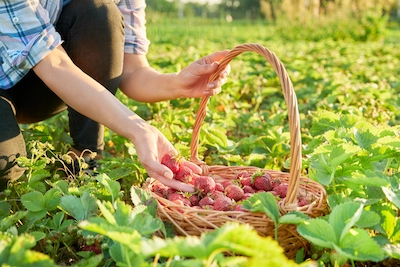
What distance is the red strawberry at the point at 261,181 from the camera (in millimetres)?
1693

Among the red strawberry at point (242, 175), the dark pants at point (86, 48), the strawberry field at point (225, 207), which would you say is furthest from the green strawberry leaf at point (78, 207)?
the dark pants at point (86, 48)

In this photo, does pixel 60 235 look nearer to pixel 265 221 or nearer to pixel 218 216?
pixel 218 216

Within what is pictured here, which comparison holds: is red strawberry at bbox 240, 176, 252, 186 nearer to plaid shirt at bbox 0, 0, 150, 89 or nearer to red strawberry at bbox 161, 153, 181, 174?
red strawberry at bbox 161, 153, 181, 174

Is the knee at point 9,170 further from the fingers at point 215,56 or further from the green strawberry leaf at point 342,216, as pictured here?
the green strawberry leaf at point 342,216

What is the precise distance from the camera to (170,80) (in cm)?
204

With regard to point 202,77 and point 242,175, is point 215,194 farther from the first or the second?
point 202,77

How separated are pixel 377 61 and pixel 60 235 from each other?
5219mm

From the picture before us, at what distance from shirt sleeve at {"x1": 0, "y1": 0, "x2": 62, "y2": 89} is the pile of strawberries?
54 centimetres

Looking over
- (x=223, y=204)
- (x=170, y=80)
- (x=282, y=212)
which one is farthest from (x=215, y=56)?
(x=282, y=212)

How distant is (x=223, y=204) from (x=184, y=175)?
23 cm

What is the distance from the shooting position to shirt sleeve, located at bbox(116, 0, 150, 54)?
7.59ft

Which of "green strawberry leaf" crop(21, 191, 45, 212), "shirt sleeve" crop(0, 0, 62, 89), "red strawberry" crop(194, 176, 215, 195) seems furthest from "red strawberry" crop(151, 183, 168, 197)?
"shirt sleeve" crop(0, 0, 62, 89)

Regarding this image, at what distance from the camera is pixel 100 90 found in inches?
65.3

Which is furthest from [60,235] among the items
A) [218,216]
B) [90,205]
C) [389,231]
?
[389,231]
